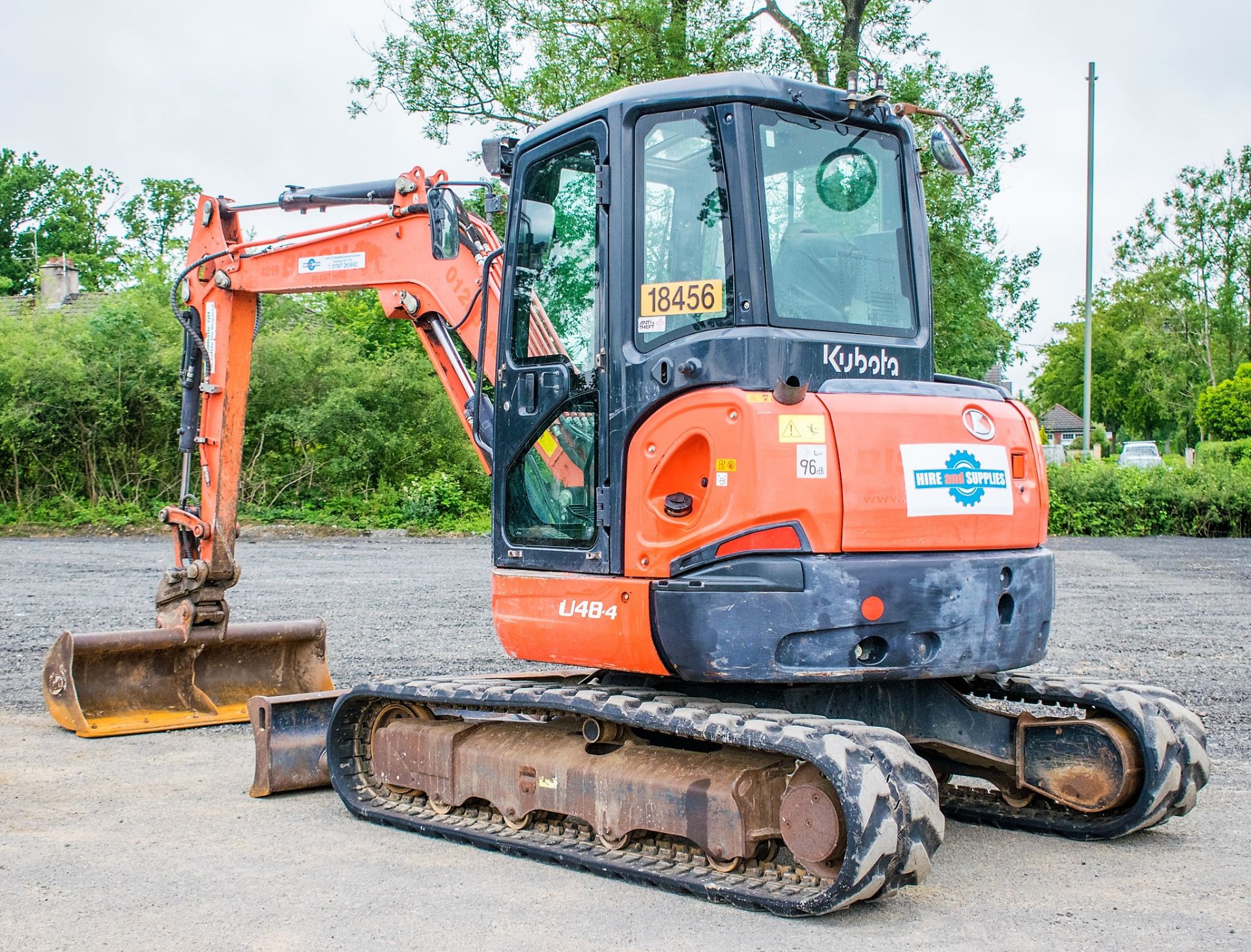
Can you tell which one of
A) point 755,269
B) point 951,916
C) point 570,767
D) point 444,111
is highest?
point 444,111

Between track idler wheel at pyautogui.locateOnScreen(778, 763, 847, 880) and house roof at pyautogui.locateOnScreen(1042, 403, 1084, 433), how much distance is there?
8174cm

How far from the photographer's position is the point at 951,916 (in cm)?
430

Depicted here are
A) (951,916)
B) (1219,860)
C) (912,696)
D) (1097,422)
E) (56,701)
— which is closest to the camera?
(951,916)

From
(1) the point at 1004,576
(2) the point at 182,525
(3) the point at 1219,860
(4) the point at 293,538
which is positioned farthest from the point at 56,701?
(4) the point at 293,538

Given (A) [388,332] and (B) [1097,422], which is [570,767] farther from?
(B) [1097,422]

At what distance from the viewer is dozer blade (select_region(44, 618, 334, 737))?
7316 millimetres

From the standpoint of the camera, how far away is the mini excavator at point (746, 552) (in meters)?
4.43

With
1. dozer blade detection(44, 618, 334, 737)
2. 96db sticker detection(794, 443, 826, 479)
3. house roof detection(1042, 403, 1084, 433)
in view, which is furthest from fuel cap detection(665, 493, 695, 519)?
house roof detection(1042, 403, 1084, 433)

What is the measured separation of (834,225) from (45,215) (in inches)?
2207

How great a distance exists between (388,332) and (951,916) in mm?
21802

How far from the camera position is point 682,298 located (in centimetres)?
473

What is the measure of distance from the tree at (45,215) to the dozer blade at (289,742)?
4900 centimetres

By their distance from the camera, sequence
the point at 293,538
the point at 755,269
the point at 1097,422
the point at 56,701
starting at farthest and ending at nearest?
the point at 1097,422 < the point at 293,538 < the point at 56,701 < the point at 755,269

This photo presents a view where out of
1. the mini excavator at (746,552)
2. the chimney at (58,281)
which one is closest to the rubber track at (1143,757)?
the mini excavator at (746,552)
